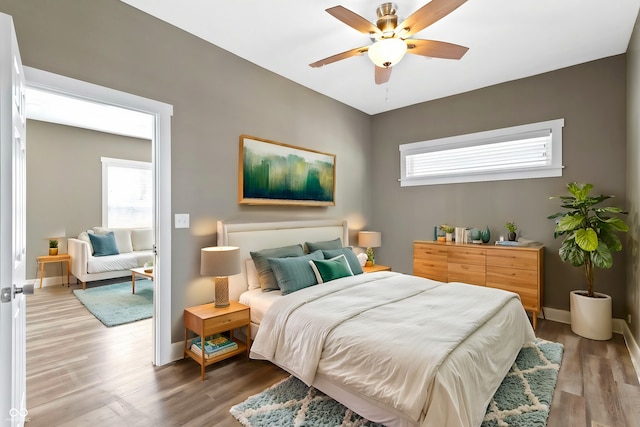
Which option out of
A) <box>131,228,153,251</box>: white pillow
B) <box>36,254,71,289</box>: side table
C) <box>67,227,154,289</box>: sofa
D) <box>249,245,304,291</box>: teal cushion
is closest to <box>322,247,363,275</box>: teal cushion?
<box>249,245,304,291</box>: teal cushion

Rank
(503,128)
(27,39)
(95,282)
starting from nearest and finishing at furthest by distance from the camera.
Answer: (27,39), (503,128), (95,282)

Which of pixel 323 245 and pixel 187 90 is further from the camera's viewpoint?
pixel 323 245

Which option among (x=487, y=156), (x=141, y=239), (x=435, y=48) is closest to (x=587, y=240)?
(x=487, y=156)

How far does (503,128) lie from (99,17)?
4.31 m

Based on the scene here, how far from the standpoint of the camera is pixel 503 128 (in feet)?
13.2

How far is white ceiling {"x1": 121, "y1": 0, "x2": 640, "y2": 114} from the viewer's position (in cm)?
254

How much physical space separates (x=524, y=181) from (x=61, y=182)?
7213 mm

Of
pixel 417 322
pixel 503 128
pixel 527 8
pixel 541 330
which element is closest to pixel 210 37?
pixel 527 8

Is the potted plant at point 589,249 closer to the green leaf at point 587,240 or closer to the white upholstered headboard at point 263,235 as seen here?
the green leaf at point 587,240

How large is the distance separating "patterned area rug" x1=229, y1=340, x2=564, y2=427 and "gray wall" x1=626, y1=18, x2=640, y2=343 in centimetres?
106

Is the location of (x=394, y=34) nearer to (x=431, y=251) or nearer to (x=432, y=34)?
(x=432, y=34)

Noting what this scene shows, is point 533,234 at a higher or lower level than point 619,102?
lower

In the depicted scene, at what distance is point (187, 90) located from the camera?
2916 millimetres

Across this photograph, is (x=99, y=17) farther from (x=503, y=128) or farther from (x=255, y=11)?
(x=503, y=128)
